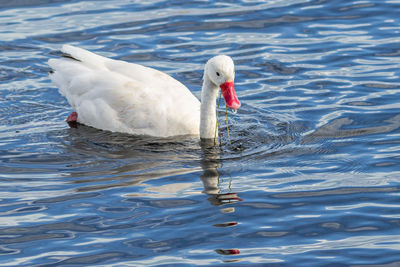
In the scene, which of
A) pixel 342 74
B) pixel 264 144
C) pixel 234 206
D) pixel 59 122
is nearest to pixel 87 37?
pixel 59 122

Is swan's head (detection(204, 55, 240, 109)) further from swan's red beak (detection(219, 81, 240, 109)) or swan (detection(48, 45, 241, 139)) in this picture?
swan (detection(48, 45, 241, 139))

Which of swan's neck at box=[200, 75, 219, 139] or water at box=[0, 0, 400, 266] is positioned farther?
swan's neck at box=[200, 75, 219, 139]

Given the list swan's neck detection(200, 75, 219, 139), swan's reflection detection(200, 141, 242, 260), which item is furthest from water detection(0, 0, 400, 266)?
swan's neck detection(200, 75, 219, 139)

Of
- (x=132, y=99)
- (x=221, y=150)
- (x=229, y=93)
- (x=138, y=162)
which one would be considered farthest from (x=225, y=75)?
(x=132, y=99)

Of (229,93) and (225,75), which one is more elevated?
(225,75)

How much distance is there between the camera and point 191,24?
15.7 metres

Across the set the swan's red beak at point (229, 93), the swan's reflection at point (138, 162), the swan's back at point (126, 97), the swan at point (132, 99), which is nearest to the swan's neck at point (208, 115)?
the swan at point (132, 99)

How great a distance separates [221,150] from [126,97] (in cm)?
169

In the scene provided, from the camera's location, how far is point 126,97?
1117 cm

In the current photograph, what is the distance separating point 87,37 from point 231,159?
6.19 meters

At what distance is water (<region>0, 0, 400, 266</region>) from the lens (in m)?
7.41

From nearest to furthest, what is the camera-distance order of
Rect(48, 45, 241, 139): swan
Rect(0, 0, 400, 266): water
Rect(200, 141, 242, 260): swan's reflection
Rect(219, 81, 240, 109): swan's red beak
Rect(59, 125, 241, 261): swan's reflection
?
Rect(0, 0, 400, 266): water
Rect(200, 141, 242, 260): swan's reflection
Rect(59, 125, 241, 261): swan's reflection
Rect(219, 81, 240, 109): swan's red beak
Rect(48, 45, 241, 139): swan

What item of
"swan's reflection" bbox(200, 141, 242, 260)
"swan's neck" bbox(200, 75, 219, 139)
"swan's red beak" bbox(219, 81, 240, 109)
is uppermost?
"swan's red beak" bbox(219, 81, 240, 109)

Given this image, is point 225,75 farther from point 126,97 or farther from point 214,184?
point 126,97
